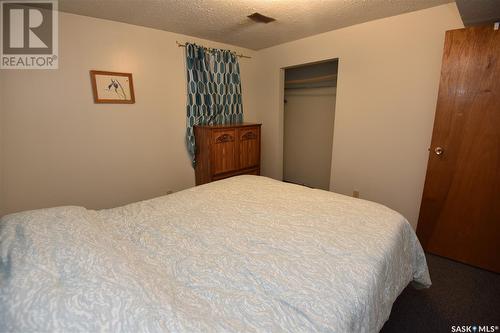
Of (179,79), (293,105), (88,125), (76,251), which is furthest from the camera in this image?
(293,105)

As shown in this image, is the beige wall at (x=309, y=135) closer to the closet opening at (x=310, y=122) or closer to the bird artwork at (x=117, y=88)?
the closet opening at (x=310, y=122)

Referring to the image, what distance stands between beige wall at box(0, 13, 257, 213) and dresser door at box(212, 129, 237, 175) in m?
0.49

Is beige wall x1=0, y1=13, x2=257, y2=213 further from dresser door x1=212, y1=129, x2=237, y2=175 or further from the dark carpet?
the dark carpet

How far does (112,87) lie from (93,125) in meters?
0.45

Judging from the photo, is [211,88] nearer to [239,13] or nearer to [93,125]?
[239,13]

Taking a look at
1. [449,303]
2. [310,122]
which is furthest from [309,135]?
[449,303]

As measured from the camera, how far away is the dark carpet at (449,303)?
156 centimetres

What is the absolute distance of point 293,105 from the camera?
165 inches

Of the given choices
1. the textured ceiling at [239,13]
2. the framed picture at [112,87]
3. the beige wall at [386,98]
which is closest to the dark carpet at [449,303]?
the beige wall at [386,98]

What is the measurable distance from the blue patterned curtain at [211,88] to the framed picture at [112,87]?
71 cm

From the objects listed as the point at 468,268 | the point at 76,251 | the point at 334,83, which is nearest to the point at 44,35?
the point at 76,251

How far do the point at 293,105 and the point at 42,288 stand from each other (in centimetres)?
396

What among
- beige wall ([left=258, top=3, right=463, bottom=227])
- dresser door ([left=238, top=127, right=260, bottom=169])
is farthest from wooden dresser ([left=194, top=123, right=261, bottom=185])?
beige wall ([left=258, top=3, right=463, bottom=227])

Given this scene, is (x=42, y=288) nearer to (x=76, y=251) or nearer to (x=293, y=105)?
(x=76, y=251)
